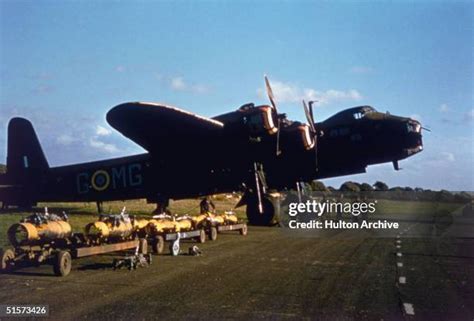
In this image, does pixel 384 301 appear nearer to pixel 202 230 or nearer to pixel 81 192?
pixel 202 230

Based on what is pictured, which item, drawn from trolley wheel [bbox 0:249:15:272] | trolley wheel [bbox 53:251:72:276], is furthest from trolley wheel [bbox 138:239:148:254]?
trolley wheel [bbox 0:249:15:272]

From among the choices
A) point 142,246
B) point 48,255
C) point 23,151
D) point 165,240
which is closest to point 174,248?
point 165,240

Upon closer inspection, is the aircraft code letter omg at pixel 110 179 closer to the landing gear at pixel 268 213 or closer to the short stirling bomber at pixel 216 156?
the short stirling bomber at pixel 216 156

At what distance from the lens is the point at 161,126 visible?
22672 millimetres

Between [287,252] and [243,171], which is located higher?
[243,171]

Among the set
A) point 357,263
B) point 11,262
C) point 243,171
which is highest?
point 243,171

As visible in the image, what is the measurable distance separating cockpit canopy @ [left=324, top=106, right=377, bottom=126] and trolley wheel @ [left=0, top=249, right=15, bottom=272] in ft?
62.5

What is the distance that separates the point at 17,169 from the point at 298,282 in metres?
23.7

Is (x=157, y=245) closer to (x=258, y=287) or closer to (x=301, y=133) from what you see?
(x=258, y=287)

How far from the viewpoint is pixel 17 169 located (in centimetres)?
3038

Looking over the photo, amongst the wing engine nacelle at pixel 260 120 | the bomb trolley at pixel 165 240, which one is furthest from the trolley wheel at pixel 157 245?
the wing engine nacelle at pixel 260 120

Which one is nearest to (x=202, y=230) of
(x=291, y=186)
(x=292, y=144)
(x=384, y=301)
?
(x=292, y=144)

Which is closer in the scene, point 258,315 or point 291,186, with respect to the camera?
point 258,315

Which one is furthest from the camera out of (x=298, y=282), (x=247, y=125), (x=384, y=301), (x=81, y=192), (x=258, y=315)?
(x=81, y=192)
